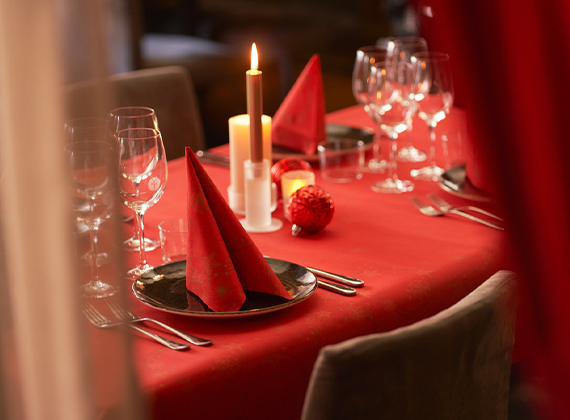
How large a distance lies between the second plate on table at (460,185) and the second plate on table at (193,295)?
44cm

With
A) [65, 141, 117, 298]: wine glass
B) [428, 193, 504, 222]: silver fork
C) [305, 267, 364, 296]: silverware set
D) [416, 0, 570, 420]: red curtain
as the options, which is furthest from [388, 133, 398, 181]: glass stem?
[65, 141, 117, 298]: wine glass

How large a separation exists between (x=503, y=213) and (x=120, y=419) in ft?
1.22

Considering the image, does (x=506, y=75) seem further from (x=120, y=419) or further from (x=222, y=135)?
(x=222, y=135)

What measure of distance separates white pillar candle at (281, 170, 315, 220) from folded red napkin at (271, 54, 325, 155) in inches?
9.8

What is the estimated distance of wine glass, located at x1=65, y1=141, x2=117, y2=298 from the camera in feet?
1.64

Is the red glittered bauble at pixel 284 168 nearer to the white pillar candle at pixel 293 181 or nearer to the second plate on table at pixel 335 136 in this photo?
the white pillar candle at pixel 293 181

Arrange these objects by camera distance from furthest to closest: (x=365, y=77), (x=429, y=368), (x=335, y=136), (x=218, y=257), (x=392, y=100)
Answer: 1. (x=335, y=136)
2. (x=365, y=77)
3. (x=392, y=100)
4. (x=218, y=257)
5. (x=429, y=368)

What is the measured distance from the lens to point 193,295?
2.65 ft

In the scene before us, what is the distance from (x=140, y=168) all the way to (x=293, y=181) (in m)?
0.35

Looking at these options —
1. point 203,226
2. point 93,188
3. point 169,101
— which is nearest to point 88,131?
point 93,188

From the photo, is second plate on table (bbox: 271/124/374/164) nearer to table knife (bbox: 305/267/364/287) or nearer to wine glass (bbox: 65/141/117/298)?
table knife (bbox: 305/267/364/287)

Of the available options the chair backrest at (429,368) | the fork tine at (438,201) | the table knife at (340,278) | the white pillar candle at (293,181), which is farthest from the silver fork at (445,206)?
the chair backrest at (429,368)

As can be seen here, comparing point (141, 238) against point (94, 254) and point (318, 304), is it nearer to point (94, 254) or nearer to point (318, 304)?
point (318, 304)

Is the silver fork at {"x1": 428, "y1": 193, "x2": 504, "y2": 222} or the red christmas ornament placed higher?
the red christmas ornament
